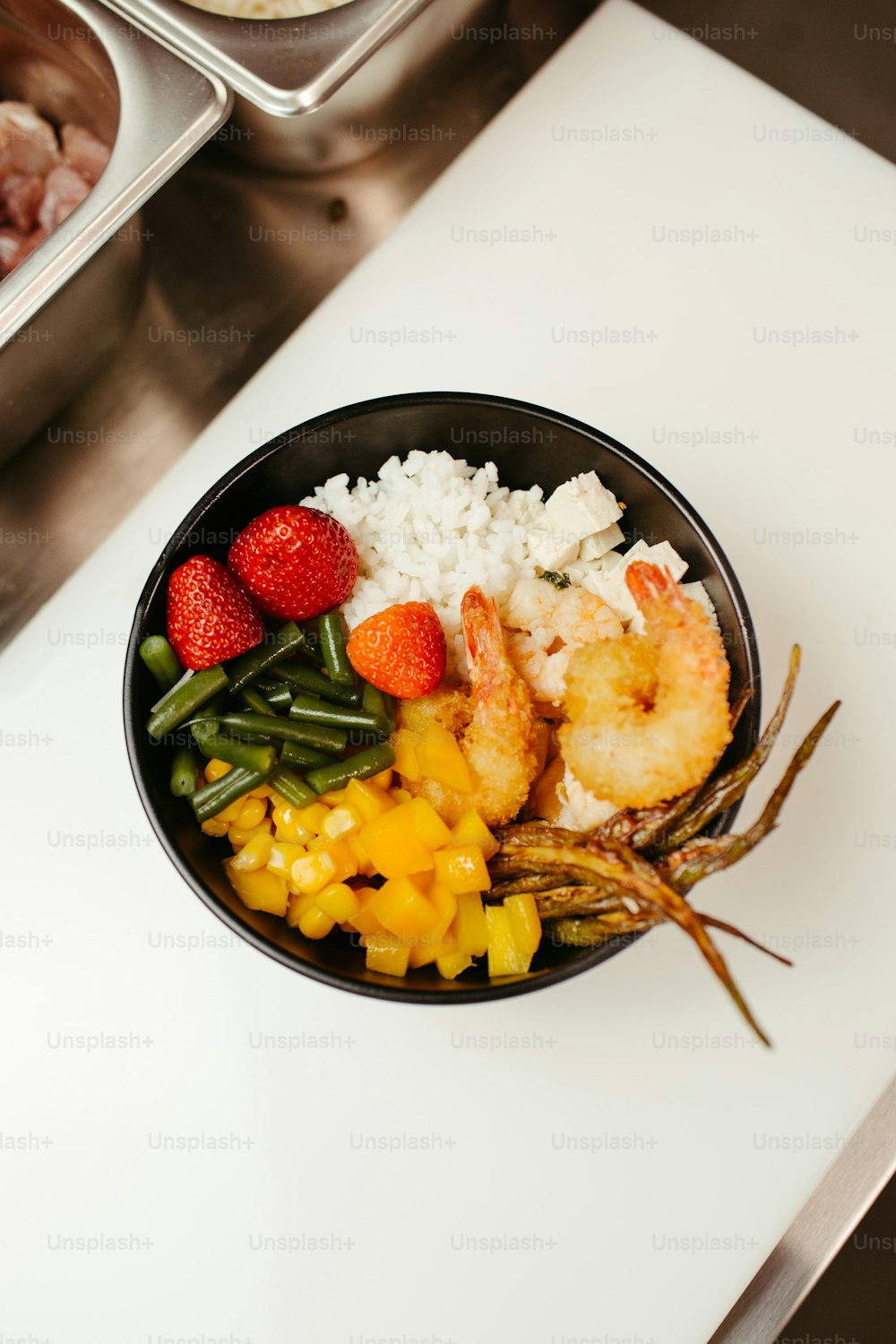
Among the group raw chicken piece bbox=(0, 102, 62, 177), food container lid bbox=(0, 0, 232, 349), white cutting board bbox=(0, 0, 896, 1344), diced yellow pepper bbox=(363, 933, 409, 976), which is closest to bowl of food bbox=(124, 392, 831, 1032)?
diced yellow pepper bbox=(363, 933, 409, 976)

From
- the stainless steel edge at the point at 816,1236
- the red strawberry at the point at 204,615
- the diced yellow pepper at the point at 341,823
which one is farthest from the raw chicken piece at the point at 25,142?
the stainless steel edge at the point at 816,1236

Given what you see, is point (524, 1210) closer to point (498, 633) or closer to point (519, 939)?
point (519, 939)

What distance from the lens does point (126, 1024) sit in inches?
60.0

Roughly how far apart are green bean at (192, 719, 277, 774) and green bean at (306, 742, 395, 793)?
63 millimetres

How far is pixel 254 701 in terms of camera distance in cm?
141

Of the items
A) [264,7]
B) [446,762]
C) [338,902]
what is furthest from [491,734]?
[264,7]

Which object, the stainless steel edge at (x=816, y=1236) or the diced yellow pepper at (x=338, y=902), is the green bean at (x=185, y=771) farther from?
the stainless steel edge at (x=816, y=1236)

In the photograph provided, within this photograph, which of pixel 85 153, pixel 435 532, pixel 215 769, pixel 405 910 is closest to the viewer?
pixel 405 910

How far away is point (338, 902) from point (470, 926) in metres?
0.17

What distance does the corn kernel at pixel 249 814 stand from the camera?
1.39 metres

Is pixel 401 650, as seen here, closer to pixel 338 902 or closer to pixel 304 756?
pixel 304 756

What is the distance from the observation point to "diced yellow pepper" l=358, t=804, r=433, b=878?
1300 millimetres

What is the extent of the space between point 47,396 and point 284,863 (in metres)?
0.84

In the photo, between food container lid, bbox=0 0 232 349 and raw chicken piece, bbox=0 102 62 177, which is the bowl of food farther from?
raw chicken piece, bbox=0 102 62 177
